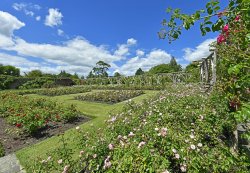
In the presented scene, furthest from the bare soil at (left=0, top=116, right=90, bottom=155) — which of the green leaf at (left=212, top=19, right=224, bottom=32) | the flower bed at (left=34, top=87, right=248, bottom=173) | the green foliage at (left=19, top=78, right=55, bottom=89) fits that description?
the green foliage at (left=19, top=78, right=55, bottom=89)

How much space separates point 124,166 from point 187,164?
0.55m

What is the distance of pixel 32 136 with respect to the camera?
4.42 meters

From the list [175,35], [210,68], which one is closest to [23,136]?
[175,35]

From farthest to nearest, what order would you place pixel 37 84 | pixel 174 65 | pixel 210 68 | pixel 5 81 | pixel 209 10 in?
pixel 174 65
pixel 37 84
pixel 5 81
pixel 210 68
pixel 209 10

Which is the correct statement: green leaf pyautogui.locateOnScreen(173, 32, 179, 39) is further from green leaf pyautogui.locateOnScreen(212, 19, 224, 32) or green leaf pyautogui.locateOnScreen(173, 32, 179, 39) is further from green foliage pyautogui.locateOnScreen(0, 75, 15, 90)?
green foliage pyautogui.locateOnScreen(0, 75, 15, 90)

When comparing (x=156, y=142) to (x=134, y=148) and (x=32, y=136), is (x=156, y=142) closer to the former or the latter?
(x=134, y=148)

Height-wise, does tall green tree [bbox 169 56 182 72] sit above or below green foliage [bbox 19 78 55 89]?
above

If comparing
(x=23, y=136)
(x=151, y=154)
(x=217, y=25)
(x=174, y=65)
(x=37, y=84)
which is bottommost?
(x=23, y=136)

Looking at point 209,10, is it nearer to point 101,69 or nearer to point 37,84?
point 37,84

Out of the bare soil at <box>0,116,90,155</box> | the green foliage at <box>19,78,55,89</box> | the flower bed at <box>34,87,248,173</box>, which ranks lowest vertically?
the bare soil at <box>0,116,90,155</box>

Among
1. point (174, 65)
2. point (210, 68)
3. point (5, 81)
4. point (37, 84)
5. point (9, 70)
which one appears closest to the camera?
point (210, 68)

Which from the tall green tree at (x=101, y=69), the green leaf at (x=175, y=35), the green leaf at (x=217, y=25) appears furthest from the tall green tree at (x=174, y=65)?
the green leaf at (x=217, y=25)

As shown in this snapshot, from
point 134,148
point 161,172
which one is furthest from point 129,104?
point 161,172

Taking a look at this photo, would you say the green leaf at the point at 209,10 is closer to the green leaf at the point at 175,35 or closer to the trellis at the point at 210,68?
the green leaf at the point at 175,35
